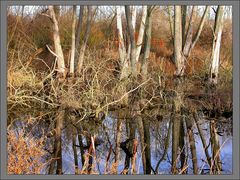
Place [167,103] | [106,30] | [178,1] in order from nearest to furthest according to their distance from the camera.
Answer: [178,1], [167,103], [106,30]

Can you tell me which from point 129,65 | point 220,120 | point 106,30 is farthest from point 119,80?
point 106,30

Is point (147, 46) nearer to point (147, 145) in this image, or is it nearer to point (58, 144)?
point (147, 145)

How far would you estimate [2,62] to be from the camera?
131 inches

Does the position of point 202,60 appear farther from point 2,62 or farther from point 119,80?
point 2,62

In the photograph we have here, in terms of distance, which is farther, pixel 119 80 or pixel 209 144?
pixel 119 80

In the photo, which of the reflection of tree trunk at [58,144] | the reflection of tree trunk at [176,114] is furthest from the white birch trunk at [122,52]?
the reflection of tree trunk at [58,144]

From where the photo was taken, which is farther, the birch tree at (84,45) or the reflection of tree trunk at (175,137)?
the birch tree at (84,45)

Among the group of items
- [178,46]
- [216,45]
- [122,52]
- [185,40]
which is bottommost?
[122,52]

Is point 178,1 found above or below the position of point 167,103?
above

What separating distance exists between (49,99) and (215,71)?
3.87 meters

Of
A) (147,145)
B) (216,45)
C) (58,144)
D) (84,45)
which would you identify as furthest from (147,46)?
(58,144)

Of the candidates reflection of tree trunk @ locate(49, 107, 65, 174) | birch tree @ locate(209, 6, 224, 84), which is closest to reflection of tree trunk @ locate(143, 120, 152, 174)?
reflection of tree trunk @ locate(49, 107, 65, 174)

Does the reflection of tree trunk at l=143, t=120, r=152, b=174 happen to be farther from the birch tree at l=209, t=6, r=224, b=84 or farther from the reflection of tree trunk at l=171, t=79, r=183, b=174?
the birch tree at l=209, t=6, r=224, b=84

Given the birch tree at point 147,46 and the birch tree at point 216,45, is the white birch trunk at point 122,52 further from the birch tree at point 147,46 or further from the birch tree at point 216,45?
the birch tree at point 216,45
